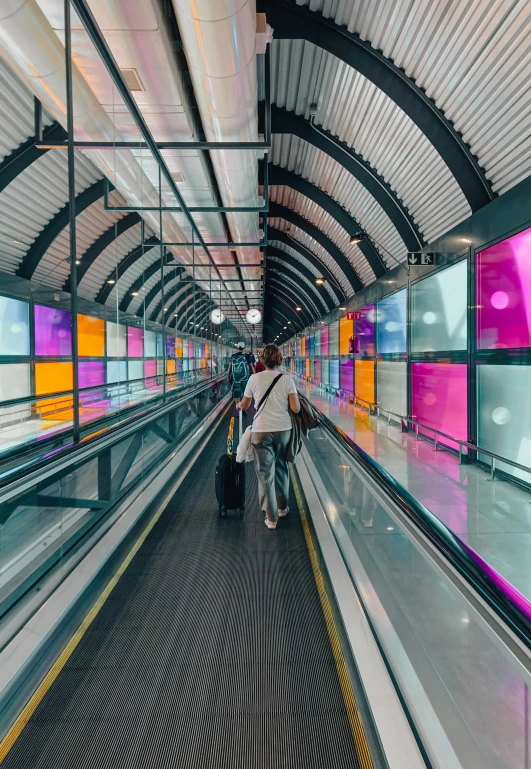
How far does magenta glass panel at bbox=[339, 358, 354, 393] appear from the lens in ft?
57.5

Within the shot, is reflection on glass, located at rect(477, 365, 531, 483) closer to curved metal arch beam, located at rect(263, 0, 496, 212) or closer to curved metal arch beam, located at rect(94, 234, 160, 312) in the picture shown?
curved metal arch beam, located at rect(263, 0, 496, 212)

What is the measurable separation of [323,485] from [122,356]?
30.2 ft

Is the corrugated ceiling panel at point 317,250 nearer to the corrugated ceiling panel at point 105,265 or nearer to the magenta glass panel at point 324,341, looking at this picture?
the magenta glass panel at point 324,341

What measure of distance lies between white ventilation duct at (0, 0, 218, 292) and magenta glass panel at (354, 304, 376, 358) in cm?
909

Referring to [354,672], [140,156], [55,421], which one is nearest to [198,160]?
[140,156]

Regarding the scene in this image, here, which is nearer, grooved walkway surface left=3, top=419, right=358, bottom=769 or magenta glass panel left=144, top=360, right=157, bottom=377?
grooved walkway surface left=3, top=419, right=358, bottom=769

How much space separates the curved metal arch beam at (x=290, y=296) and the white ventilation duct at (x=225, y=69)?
20639 mm

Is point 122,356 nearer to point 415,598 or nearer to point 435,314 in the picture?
point 435,314

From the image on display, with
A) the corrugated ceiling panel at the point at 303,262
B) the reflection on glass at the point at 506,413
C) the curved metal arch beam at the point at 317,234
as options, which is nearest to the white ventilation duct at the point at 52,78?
the reflection on glass at the point at 506,413

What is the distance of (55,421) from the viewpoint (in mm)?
4648

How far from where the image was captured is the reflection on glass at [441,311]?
7.95 metres

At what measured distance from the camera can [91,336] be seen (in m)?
11.6

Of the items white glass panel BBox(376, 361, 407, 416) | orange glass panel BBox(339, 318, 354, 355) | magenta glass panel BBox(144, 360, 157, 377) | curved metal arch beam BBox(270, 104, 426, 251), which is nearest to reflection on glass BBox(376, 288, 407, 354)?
white glass panel BBox(376, 361, 407, 416)

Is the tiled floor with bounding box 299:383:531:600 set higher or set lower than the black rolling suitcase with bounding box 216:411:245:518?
lower
